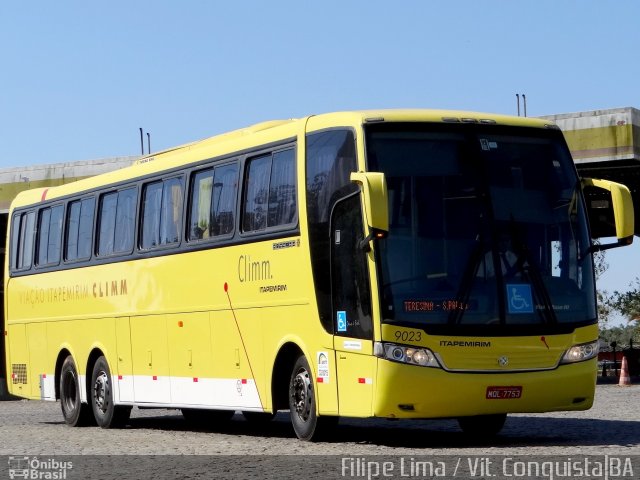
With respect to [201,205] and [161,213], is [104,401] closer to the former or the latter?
[161,213]

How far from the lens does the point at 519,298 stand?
47.7ft

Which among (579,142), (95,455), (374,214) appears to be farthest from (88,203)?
(579,142)

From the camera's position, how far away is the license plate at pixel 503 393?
14281mm

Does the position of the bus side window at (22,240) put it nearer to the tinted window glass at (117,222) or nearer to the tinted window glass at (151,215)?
the tinted window glass at (117,222)

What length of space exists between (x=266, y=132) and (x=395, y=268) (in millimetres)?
3321

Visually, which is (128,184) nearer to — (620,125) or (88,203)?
(88,203)

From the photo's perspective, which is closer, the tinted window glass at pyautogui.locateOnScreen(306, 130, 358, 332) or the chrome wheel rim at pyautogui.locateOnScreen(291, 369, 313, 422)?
the tinted window glass at pyautogui.locateOnScreen(306, 130, 358, 332)

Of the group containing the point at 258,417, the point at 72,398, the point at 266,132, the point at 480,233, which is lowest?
the point at 258,417

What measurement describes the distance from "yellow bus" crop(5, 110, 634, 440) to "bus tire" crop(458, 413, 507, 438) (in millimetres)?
25

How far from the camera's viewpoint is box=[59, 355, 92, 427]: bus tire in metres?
21.9

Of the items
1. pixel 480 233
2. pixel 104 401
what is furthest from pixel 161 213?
pixel 480 233

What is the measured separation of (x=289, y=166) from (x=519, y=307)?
3112 mm

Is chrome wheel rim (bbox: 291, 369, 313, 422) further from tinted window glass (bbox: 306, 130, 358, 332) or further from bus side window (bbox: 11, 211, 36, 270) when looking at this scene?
bus side window (bbox: 11, 211, 36, 270)

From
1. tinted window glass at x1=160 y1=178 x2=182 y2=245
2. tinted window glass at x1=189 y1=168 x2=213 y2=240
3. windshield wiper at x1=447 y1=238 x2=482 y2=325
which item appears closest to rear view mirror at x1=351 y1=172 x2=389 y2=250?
windshield wiper at x1=447 y1=238 x2=482 y2=325
